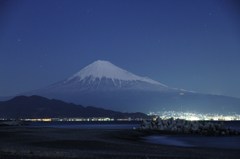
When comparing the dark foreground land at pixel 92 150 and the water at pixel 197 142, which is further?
the water at pixel 197 142

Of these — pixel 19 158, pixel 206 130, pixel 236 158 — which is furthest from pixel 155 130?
pixel 19 158

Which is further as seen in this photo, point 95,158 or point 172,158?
point 172,158

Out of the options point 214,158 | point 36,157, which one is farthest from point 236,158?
point 36,157

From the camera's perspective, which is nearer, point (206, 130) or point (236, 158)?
point (236, 158)

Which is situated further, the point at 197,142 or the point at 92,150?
the point at 197,142

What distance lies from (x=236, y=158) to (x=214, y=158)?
1.57 metres

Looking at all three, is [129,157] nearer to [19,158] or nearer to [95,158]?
[95,158]

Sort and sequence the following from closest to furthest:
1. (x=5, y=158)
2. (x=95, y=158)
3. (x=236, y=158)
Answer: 1. (x=5, y=158)
2. (x=95, y=158)
3. (x=236, y=158)

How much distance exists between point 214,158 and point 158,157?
311 centimetres

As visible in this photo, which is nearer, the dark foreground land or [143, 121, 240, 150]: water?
the dark foreground land

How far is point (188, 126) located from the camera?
79.5 m

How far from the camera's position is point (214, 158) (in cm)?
2534

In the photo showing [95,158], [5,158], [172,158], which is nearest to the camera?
[5,158]

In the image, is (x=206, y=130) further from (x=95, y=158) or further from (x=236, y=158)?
(x=95, y=158)
